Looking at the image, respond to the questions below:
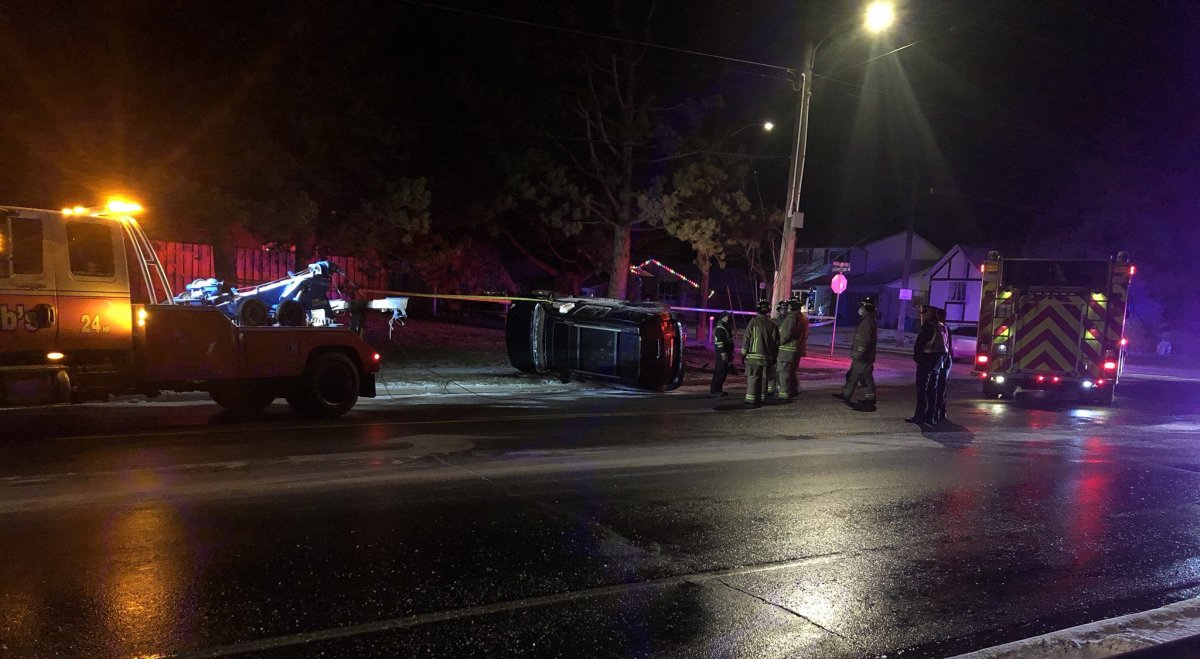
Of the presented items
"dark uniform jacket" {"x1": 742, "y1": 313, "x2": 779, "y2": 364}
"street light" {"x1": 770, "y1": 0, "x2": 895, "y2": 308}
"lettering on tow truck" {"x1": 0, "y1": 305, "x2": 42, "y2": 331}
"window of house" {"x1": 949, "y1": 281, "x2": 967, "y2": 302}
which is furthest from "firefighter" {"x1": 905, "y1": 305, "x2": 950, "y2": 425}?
"window of house" {"x1": 949, "y1": 281, "x2": 967, "y2": 302}

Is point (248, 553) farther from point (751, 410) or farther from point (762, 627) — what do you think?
point (751, 410)

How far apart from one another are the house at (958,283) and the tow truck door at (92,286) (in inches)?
1685

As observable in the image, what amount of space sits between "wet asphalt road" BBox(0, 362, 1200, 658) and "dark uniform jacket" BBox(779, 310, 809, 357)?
11.1 ft

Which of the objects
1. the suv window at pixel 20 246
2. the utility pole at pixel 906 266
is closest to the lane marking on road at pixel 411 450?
the suv window at pixel 20 246

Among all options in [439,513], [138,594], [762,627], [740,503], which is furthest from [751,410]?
[138,594]

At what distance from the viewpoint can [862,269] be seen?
51.2 meters

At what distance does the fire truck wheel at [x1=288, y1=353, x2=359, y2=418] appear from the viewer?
980cm

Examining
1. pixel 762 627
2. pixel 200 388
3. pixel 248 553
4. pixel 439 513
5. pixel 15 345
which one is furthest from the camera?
pixel 200 388

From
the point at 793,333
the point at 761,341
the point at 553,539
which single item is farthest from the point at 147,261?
the point at 793,333

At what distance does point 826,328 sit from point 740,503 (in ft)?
123

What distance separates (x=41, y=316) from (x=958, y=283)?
151ft

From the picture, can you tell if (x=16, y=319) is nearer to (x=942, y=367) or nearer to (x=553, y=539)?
(x=553, y=539)

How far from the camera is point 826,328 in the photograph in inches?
1668

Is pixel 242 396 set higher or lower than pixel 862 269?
lower
